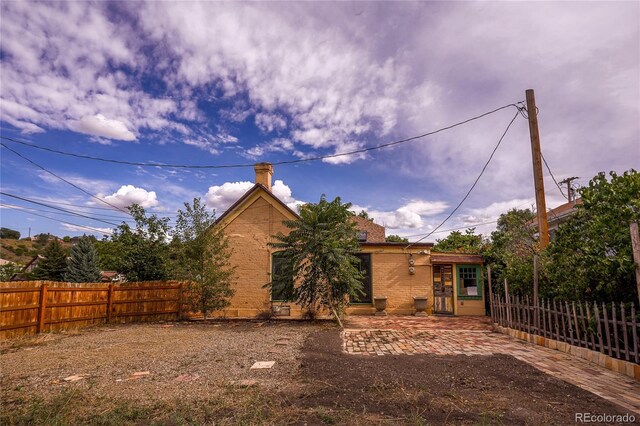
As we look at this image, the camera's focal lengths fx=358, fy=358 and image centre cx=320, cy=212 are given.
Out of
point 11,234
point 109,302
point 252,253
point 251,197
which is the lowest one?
point 109,302

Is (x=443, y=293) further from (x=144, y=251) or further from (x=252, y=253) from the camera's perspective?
(x=144, y=251)

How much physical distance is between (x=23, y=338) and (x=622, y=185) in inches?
577

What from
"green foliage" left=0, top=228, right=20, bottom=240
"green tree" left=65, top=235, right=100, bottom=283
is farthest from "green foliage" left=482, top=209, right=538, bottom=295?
"green foliage" left=0, top=228, right=20, bottom=240

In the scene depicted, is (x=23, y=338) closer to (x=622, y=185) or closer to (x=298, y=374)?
(x=298, y=374)

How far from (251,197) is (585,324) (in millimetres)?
12844

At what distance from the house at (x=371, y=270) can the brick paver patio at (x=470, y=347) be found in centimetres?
195

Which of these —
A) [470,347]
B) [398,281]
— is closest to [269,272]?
[398,281]

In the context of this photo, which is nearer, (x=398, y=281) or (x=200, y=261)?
(x=200, y=261)

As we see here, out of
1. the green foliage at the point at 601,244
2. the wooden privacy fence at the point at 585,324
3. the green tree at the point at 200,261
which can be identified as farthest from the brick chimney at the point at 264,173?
the green foliage at the point at 601,244

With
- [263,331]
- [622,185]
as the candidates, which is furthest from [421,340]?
[622,185]

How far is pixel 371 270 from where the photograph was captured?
16.0 metres

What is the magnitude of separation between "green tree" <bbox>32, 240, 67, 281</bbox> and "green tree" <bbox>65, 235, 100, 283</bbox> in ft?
12.0

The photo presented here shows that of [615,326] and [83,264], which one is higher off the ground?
[83,264]

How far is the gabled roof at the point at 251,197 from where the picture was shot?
16.1 m
